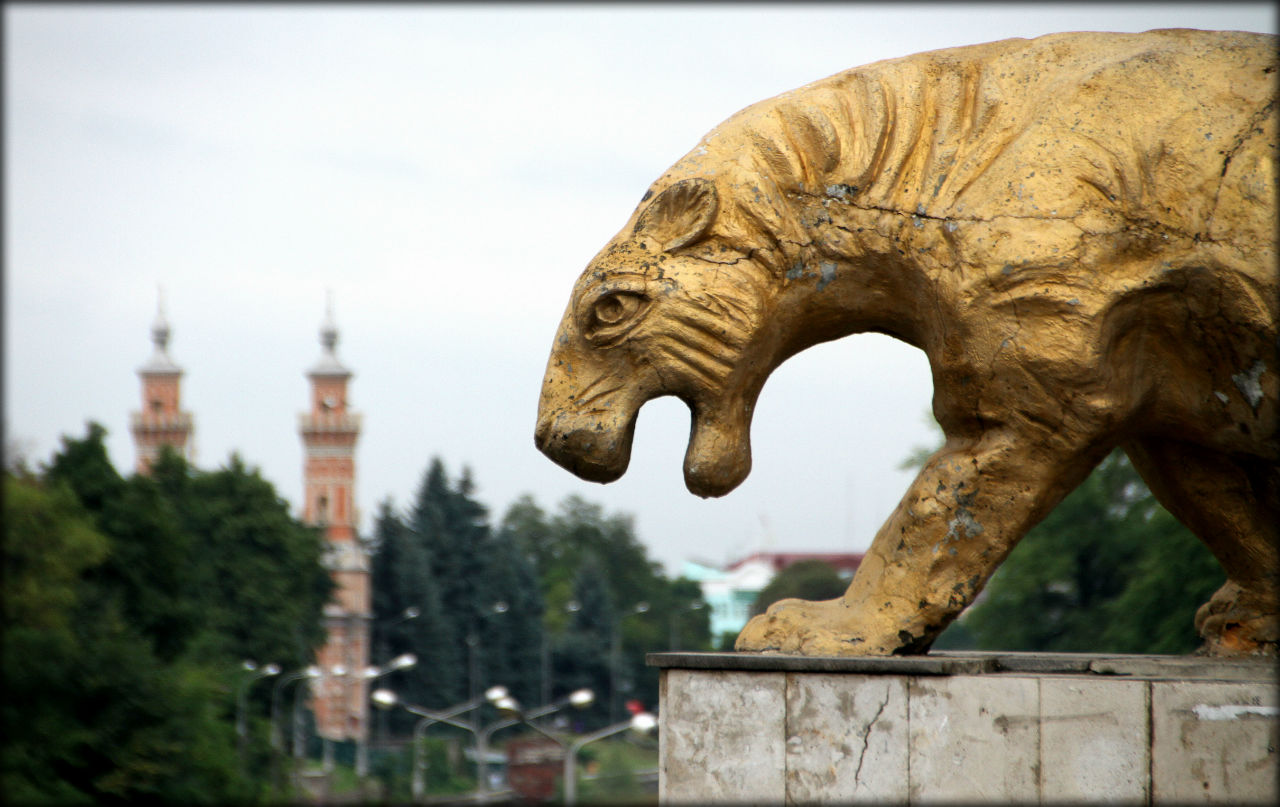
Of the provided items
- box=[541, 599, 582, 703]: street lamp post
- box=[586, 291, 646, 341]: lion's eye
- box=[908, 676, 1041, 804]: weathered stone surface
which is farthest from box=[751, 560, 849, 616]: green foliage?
box=[541, 599, 582, 703]: street lamp post

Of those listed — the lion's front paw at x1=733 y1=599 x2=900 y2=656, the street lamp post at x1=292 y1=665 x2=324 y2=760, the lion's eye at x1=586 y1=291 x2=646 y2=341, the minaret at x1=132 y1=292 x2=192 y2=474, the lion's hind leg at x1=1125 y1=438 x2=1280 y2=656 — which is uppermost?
the minaret at x1=132 y1=292 x2=192 y2=474

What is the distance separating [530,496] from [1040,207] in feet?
252

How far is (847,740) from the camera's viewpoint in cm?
605

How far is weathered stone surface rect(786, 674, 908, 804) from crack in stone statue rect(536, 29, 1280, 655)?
382 millimetres

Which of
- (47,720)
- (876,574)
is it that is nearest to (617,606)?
(47,720)

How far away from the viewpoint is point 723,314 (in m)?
6.60

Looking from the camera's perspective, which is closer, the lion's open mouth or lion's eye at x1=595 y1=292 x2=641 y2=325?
lion's eye at x1=595 y1=292 x2=641 y2=325

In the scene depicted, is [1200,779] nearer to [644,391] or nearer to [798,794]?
[798,794]

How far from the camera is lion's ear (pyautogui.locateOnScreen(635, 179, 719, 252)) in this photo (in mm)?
6586

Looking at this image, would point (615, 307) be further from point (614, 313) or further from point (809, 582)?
point (809, 582)

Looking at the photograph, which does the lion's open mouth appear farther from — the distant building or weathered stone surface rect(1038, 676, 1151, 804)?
the distant building

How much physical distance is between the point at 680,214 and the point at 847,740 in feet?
7.65

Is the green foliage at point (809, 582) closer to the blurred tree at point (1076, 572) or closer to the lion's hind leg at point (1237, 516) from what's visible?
the blurred tree at point (1076, 572)

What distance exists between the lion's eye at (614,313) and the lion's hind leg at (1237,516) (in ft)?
8.45
